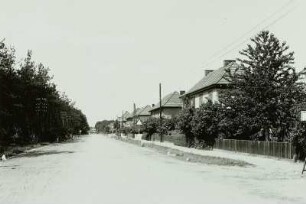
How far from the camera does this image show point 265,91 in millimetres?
31688

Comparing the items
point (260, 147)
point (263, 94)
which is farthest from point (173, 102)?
point (260, 147)

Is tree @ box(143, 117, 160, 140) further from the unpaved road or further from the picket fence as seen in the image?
the unpaved road

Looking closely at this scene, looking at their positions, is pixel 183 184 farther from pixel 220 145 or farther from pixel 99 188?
pixel 220 145

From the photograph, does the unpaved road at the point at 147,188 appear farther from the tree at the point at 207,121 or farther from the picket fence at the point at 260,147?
the tree at the point at 207,121

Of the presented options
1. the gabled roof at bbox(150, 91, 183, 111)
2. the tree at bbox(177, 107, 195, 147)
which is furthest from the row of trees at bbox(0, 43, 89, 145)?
the gabled roof at bbox(150, 91, 183, 111)

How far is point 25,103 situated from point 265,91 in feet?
103

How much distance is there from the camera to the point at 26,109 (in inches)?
2126

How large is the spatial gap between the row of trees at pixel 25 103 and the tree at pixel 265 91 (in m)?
18.5

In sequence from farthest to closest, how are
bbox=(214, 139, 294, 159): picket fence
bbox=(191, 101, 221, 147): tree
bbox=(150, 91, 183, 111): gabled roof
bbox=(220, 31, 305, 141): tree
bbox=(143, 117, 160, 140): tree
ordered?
bbox=(150, 91, 183, 111): gabled roof < bbox=(143, 117, 160, 140): tree < bbox=(191, 101, 221, 147): tree < bbox=(220, 31, 305, 141): tree < bbox=(214, 139, 294, 159): picket fence

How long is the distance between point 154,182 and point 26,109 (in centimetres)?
4251

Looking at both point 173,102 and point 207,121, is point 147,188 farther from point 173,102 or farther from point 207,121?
point 173,102

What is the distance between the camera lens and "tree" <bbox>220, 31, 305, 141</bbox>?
3144 centimetres

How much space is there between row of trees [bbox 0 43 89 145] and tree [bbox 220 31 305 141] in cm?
1852

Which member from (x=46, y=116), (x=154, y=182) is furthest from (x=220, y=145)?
(x=46, y=116)
